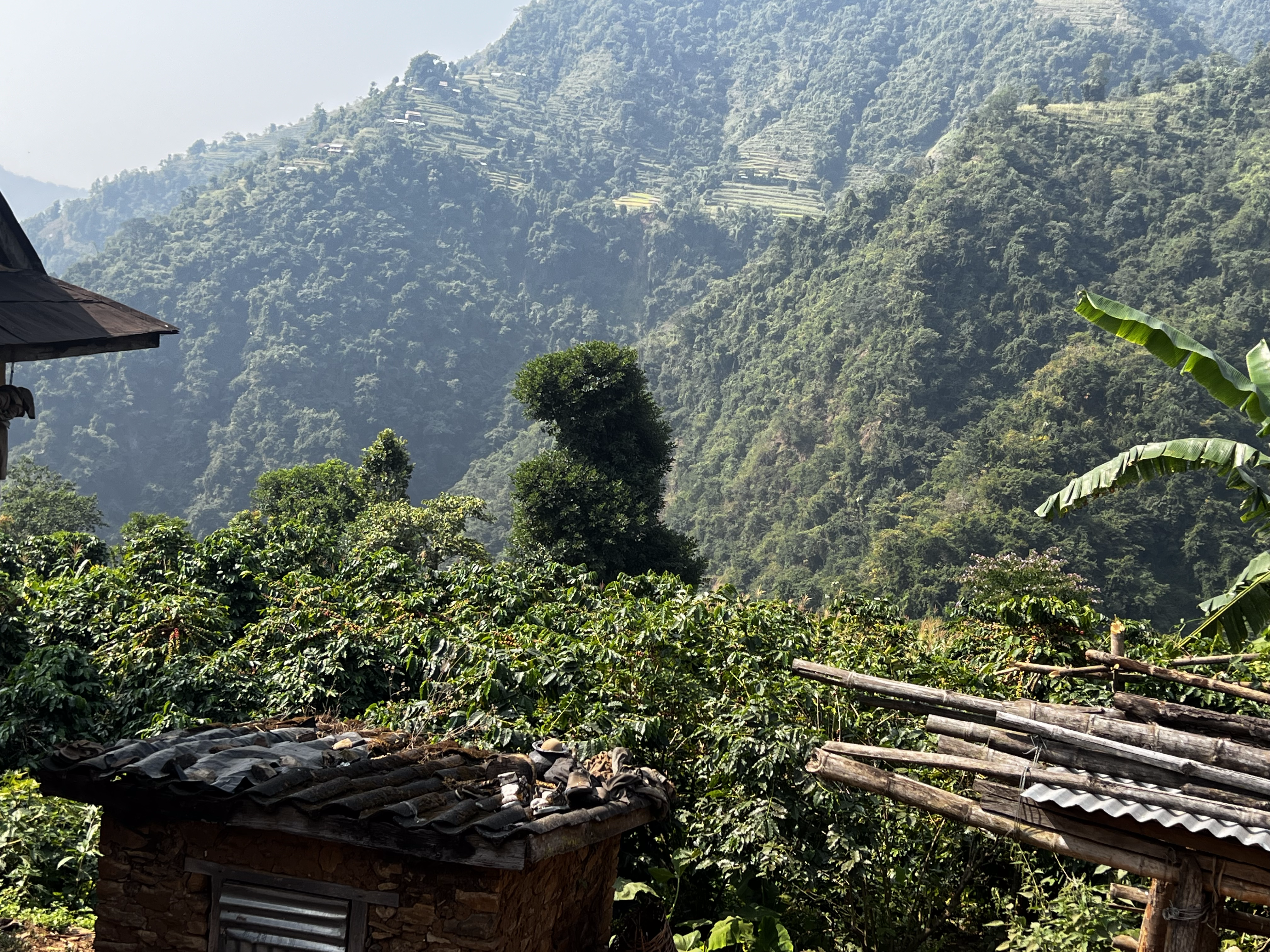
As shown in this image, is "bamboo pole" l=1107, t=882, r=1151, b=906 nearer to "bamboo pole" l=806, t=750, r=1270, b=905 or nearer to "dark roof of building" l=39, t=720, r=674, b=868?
"bamboo pole" l=806, t=750, r=1270, b=905

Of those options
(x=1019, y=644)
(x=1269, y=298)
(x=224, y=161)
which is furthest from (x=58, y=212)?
(x=1019, y=644)

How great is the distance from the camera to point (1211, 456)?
19.3ft

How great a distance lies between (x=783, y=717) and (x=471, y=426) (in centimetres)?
7466

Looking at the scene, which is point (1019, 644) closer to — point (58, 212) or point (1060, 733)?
point (1060, 733)

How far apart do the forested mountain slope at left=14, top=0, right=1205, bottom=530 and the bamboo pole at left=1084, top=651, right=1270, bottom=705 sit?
2437 inches

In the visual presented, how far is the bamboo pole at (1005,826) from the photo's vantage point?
13.3ft

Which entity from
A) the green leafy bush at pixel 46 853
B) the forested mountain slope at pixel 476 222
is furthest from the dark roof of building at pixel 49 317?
the forested mountain slope at pixel 476 222

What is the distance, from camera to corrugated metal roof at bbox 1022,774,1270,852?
376cm

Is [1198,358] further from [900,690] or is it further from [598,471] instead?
[598,471]

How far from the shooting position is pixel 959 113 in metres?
100

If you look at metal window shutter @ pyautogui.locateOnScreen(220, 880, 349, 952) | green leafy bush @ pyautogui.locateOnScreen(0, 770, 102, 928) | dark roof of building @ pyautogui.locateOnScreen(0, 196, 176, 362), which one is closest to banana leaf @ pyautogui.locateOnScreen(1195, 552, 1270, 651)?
metal window shutter @ pyautogui.locateOnScreen(220, 880, 349, 952)

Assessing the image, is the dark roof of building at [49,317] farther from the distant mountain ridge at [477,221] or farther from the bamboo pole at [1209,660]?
the distant mountain ridge at [477,221]

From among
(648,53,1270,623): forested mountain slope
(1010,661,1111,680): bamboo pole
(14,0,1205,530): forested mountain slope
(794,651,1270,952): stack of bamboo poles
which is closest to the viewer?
(794,651,1270,952): stack of bamboo poles

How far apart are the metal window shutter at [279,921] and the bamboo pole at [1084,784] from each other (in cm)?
251
